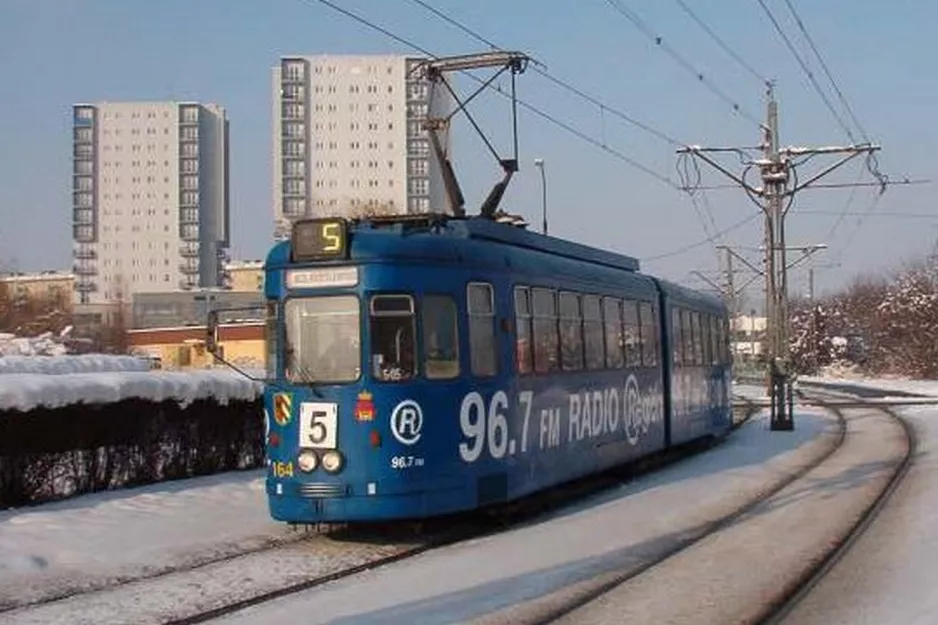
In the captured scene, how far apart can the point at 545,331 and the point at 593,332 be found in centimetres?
206

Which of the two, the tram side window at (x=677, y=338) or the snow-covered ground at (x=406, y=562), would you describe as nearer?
the snow-covered ground at (x=406, y=562)

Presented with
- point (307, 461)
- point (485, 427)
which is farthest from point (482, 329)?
point (307, 461)

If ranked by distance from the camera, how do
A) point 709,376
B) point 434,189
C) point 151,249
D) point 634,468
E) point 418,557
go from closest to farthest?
point 418,557, point 634,468, point 709,376, point 434,189, point 151,249

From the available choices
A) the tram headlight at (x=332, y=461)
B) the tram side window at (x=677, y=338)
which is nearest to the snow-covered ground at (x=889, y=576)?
the tram headlight at (x=332, y=461)

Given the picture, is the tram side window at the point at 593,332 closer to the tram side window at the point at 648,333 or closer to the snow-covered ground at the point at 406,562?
the snow-covered ground at the point at 406,562

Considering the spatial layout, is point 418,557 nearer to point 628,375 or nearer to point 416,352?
point 416,352

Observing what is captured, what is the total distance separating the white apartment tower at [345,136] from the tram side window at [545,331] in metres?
105

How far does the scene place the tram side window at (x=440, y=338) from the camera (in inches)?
488

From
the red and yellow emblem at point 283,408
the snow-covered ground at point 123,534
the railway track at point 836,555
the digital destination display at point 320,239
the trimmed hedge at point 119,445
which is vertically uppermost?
the digital destination display at point 320,239

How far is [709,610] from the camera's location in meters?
9.20

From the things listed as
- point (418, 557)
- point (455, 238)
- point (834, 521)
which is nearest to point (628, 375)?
point (834, 521)

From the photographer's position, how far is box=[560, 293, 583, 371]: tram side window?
50.9ft

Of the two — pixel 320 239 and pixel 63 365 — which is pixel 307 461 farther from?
pixel 63 365

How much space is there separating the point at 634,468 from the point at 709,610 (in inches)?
422
